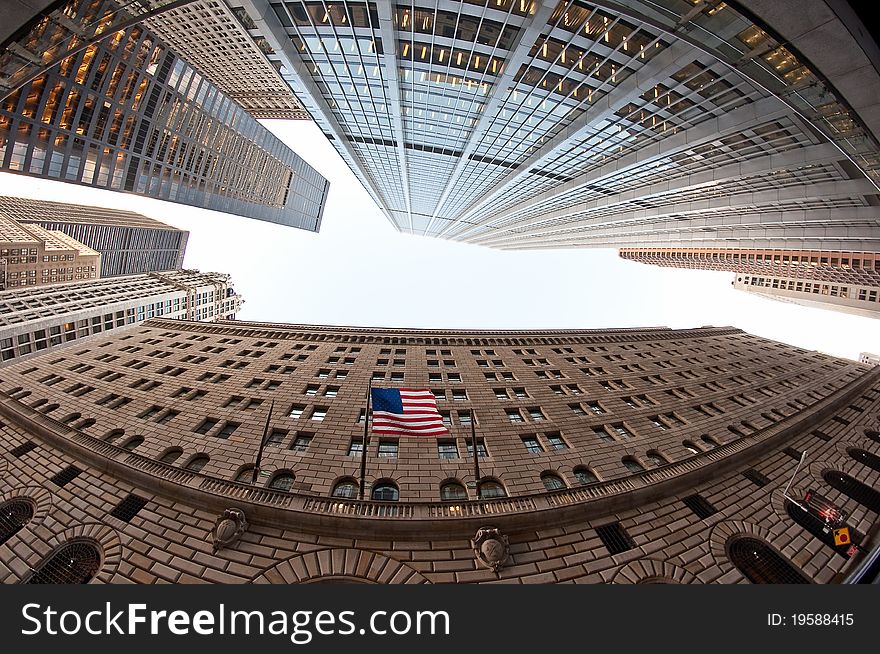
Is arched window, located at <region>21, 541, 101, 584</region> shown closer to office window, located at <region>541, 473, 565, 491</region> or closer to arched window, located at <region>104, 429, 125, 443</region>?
arched window, located at <region>104, 429, 125, 443</region>

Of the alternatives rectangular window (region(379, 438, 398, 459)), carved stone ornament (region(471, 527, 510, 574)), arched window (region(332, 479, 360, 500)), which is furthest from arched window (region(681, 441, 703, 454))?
arched window (region(332, 479, 360, 500))

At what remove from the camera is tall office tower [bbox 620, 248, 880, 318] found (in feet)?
291

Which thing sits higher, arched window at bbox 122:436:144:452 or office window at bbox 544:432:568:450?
office window at bbox 544:432:568:450

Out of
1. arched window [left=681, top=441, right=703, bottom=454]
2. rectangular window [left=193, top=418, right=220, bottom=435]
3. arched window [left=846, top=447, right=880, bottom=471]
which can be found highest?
arched window [left=846, top=447, right=880, bottom=471]

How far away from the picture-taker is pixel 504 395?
2942 centimetres

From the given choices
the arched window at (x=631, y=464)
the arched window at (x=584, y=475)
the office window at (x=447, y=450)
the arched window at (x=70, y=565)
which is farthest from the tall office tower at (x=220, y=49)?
the arched window at (x=631, y=464)

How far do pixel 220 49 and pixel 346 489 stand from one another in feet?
482

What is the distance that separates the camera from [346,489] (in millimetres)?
18594

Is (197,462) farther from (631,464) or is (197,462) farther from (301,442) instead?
(631,464)

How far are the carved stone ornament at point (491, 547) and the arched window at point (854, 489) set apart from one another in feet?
74.0

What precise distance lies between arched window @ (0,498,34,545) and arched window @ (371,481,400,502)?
17.0m

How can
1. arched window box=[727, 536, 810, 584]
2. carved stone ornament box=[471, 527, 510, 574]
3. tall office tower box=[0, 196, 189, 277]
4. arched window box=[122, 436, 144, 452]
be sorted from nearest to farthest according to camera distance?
carved stone ornament box=[471, 527, 510, 574]
arched window box=[727, 536, 810, 584]
arched window box=[122, 436, 144, 452]
tall office tower box=[0, 196, 189, 277]

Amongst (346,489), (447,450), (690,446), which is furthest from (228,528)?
(690,446)

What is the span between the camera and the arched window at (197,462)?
769 inches
